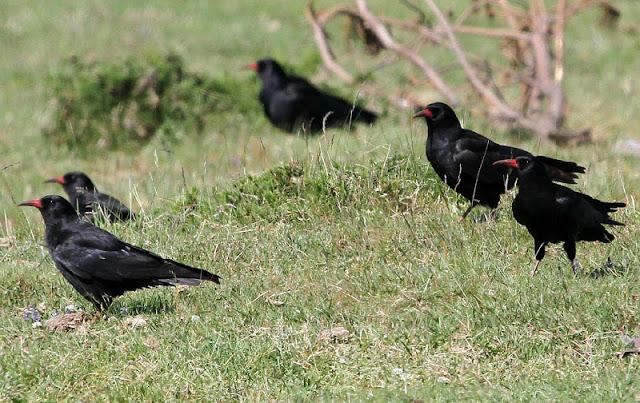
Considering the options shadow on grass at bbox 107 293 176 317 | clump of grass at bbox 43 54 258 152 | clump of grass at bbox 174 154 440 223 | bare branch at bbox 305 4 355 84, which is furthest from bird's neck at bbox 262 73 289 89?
shadow on grass at bbox 107 293 176 317

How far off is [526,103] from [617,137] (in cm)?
128

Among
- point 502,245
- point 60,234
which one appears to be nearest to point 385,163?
point 502,245

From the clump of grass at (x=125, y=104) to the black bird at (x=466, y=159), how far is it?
5.10 metres

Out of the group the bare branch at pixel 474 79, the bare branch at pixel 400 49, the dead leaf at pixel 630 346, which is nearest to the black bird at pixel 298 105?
the bare branch at pixel 400 49

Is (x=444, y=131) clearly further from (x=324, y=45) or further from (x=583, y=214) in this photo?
(x=324, y=45)

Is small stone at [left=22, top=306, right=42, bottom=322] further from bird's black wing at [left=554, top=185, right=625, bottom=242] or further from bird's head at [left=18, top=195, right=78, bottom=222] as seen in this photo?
bird's black wing at [left=554, top=185, right=625, bottom=242]

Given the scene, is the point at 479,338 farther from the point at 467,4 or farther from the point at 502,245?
the point at 467,4

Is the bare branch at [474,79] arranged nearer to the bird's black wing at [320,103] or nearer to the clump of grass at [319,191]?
the bird's black wing at [320,103]

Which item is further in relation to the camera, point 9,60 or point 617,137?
point 9,60

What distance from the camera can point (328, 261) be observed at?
7.33m

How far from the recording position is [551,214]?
6797mm

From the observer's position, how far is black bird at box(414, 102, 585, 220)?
831 cm

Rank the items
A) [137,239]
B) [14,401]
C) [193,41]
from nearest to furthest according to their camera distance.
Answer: [14,401], [137,239], [193,41]

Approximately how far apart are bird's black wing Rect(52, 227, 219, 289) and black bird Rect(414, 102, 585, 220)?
2.30m
